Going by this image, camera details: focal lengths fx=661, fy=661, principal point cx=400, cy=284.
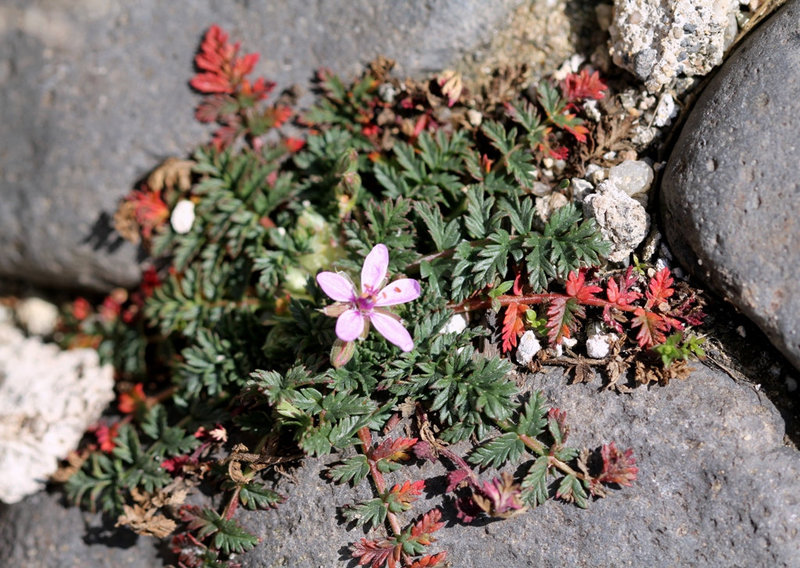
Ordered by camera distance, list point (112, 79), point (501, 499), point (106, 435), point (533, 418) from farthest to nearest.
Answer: point (112, 79), point (106, 435), point (533, 418), point (501, 499)

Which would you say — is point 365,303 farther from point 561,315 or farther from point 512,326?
point 561,315

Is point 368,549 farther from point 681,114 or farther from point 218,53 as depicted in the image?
point 218,53

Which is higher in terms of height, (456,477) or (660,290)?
(660,290)

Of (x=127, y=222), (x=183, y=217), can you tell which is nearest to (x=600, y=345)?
(x=183, y=217)

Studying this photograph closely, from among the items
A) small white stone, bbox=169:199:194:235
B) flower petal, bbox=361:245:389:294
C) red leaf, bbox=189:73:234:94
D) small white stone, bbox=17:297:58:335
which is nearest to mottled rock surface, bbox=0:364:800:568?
flower petal, bbox=361:245:389:294

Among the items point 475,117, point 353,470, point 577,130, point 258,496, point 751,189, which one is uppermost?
point 751,189

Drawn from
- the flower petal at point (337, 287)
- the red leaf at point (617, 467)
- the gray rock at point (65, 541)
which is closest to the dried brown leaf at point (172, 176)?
the flower petal at point (337, 287)

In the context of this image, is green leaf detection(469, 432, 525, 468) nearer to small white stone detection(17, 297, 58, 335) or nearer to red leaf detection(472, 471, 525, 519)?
red leaf detection(472, 471, 525, 519)

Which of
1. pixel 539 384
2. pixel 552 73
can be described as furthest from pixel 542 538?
pixel 552 73
